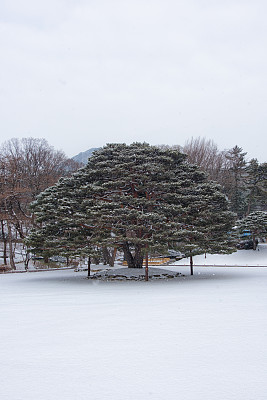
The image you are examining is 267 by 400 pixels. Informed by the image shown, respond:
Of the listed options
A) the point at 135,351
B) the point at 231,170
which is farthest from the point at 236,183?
the point at 135,351

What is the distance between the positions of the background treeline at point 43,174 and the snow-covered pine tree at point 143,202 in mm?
6959

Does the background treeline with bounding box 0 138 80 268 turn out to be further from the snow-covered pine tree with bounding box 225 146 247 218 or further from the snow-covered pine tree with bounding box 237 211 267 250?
the snow-covered pine tree with bounding box 225 146 247 218

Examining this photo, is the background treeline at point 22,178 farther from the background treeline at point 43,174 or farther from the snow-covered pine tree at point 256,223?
the snow-covered pine tree at point 256,223

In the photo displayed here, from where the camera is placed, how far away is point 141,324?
8773mm

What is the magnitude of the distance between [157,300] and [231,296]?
290 centimetres

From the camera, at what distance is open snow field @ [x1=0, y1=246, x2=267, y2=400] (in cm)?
478

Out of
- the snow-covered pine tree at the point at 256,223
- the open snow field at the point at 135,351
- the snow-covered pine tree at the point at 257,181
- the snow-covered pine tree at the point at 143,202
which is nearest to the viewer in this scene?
the open snow field at the point at 135,351

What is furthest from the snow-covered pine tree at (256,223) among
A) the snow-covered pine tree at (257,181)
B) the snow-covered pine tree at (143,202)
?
the snow-covered pine tree at (143,202)

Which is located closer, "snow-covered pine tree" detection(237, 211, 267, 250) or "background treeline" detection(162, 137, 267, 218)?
"snow-covered pine tree" detection(237, 211, 267, 250)

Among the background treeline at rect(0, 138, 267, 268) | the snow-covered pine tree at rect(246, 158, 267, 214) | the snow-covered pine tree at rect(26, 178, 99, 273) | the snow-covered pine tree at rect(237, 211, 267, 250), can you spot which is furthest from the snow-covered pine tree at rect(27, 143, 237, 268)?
the snow-covered pine tree at rect(246, 158, 267, 214)

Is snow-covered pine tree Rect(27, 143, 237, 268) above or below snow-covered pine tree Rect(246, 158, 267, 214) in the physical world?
below

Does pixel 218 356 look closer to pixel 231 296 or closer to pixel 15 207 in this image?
pixel 231 296

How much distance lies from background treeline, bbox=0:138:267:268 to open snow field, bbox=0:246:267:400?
18.7m

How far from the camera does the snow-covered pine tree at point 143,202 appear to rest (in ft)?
64.4
